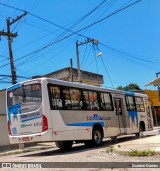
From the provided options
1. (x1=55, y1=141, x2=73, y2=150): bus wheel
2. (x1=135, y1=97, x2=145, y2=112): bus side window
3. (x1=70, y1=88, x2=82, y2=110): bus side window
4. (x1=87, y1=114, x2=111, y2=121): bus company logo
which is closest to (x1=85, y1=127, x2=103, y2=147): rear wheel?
(x1=87, y1=114, x2=111, y2=121): bus company logo

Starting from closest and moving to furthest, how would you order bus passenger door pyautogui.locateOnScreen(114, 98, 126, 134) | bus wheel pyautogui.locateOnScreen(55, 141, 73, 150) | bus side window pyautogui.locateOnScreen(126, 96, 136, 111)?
1. bus wheel pyautogui.locateOnScreen(55, 141, 73, 150)
2. bus passenger door pyautogui.locateOnScreen(114, 98, 126, 134)
3. bus side window pyautogui.locateOnScreen(126, 96, 136, 111)

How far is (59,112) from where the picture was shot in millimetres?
15109

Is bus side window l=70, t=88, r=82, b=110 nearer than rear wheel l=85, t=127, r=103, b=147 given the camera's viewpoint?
Yes

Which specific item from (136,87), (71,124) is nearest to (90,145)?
(71,124)

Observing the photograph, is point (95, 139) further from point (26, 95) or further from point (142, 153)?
point (142, 153)

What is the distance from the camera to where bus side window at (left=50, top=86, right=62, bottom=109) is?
49.0 ft

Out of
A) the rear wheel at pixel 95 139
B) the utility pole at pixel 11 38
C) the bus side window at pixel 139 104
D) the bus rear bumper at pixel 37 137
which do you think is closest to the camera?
the bus rear bumper at pixel 37 137

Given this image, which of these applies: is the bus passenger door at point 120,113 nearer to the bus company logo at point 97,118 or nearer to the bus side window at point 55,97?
the bus company logo at point 97,118

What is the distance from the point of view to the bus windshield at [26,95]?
14.8 m

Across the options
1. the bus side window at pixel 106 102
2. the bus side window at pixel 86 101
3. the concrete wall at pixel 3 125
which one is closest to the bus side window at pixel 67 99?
the bus side window at pixel 86 101

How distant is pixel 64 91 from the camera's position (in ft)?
51.4

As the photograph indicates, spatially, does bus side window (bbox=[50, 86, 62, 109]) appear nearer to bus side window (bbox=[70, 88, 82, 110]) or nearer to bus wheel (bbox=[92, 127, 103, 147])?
bus side window (bbox=[70, 88, 82, 110])

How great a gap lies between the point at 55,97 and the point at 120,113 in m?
6.19

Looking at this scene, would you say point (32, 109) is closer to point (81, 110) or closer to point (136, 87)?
point (81, 110)
